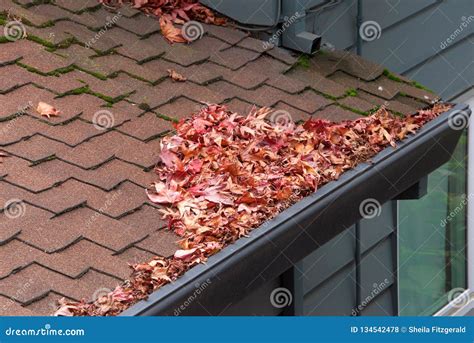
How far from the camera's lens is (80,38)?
643 centimetres

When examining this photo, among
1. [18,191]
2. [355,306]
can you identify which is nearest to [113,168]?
[18,191]

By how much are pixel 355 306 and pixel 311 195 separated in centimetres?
295

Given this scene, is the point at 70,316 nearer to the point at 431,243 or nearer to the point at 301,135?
the point at 301,135
